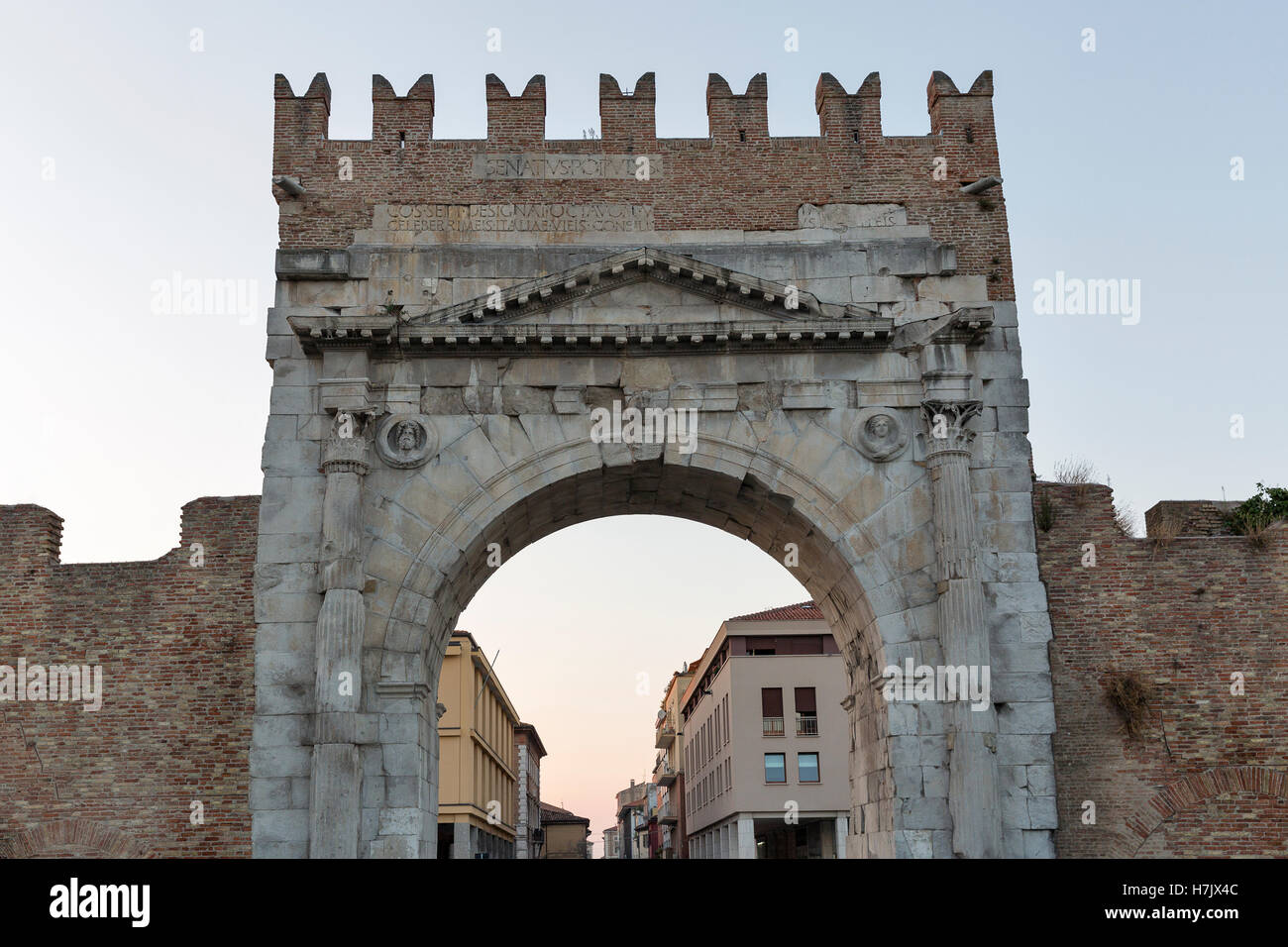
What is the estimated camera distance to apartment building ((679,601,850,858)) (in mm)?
40062

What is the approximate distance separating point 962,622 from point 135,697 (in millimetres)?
10318

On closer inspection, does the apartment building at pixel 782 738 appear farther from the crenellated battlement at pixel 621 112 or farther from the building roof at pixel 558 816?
the building roof at pixel 558 816

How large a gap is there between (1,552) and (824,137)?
40.6 ft

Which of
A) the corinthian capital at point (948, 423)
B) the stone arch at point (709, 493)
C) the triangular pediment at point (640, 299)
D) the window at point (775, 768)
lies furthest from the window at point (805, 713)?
the triangular pediment at point (640, 299)

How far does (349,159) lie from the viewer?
17078mm

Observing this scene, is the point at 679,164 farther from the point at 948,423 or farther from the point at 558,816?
the point at 558,816

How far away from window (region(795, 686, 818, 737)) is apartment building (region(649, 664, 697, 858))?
1740cm

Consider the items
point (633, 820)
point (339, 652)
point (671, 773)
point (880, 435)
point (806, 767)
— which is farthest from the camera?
point (633, 820)

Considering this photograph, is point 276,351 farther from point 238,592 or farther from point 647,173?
point 647,173

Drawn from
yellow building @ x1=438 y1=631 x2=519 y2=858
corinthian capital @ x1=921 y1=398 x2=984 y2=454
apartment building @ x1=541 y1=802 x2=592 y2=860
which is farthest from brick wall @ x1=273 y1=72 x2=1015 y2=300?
apartment building @ x1=541 y1=802 x2=592 y2=860

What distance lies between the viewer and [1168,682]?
1573 centimetres

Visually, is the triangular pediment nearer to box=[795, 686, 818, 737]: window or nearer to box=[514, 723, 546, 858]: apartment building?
box=[795, 686, 818, 737]: window

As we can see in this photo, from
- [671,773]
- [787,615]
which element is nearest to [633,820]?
[671,773]
